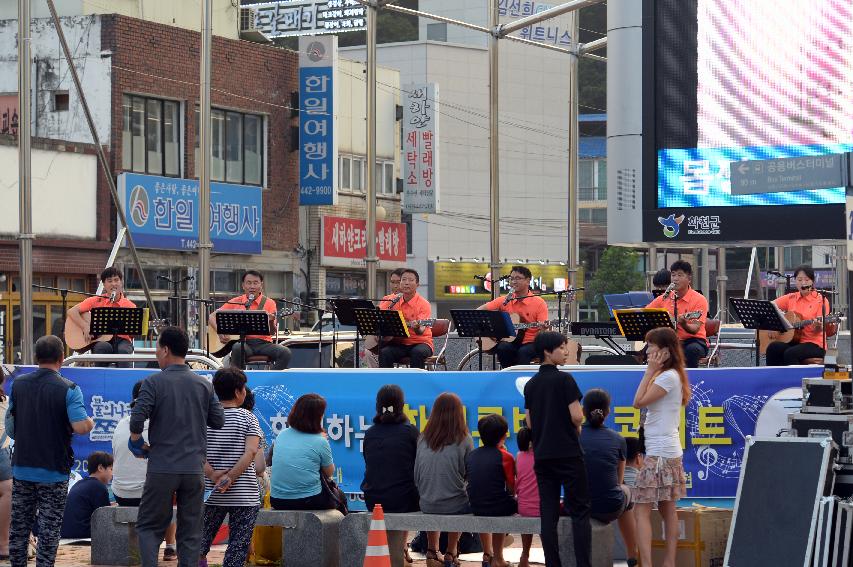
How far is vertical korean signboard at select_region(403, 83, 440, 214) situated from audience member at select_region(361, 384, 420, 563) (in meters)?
34.4

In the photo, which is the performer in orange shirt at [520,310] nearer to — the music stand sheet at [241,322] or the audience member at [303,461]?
the music stand sheet at [241,322]

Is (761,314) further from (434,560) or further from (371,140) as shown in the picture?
(371,140)

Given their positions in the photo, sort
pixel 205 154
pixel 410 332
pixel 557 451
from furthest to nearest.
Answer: pixel 205 154 → pixel 410 332 → pixel 557 451

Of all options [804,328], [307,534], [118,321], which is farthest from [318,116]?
[307,534]

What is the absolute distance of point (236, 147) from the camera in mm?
40625

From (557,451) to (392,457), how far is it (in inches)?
73.6

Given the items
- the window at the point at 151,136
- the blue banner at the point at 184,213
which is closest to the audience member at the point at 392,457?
the blue banner at the point at 184,213

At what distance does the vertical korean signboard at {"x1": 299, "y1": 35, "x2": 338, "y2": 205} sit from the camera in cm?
4028

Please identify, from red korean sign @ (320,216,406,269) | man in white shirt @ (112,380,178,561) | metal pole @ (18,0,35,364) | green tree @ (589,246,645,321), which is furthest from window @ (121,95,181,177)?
green tree @ (589,246,645,321)

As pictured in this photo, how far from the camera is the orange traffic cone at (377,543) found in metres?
11.5

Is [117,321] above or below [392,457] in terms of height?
above

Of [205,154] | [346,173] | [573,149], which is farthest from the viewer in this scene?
[346,173]

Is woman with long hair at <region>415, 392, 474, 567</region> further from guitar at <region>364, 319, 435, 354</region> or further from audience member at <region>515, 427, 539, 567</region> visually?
guitar at <region>364, 319, 435, 354</region>

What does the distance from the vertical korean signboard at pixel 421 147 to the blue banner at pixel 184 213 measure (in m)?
8.15
